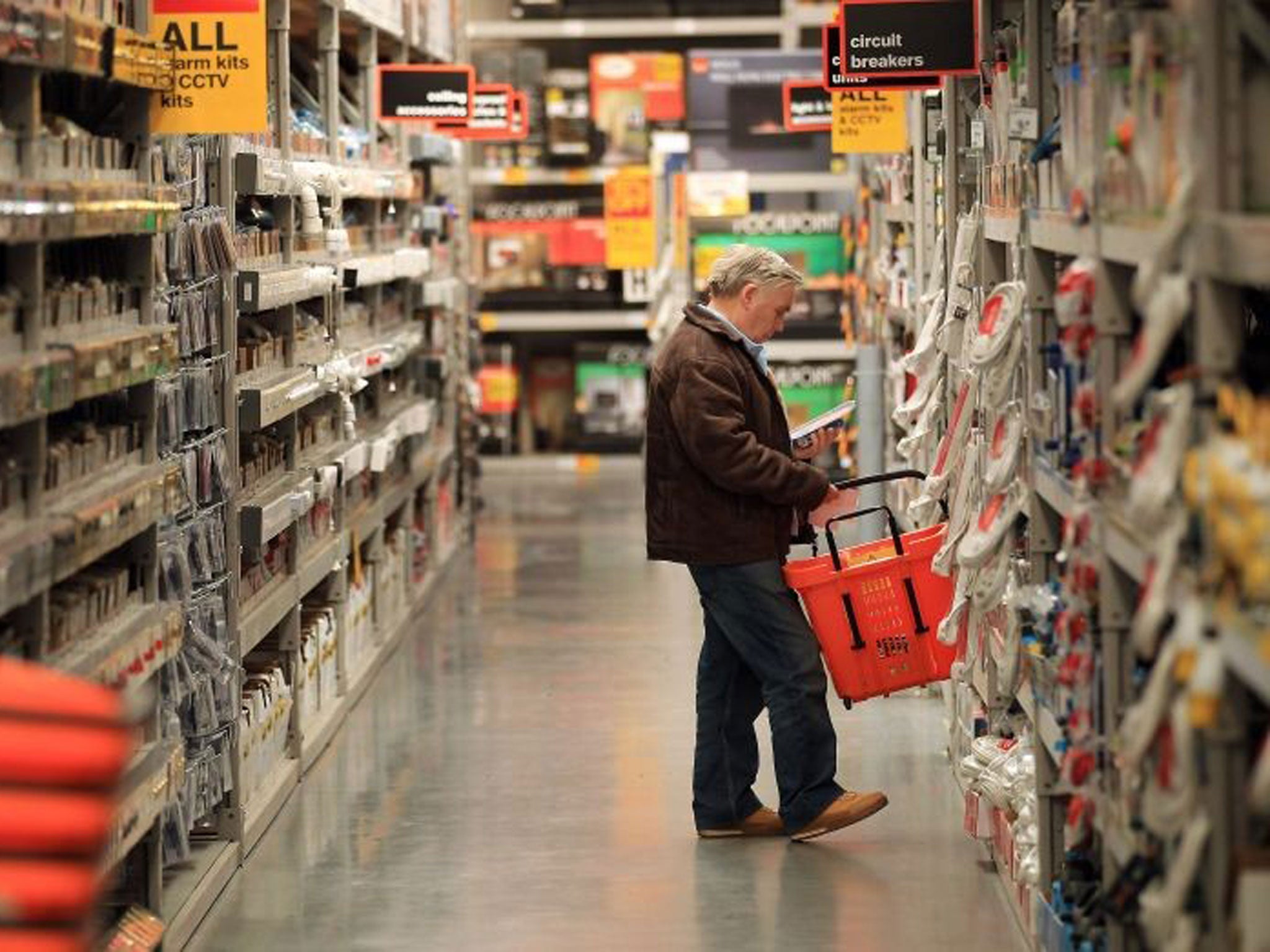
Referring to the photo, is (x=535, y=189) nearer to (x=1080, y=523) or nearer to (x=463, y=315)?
(x=463, y=315)

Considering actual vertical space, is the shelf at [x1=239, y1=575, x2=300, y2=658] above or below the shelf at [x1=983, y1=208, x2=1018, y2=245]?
below

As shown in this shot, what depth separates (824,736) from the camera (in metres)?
6.85

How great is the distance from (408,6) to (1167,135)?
811cm

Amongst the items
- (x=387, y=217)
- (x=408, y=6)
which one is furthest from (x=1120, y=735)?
(x=408, y=6)

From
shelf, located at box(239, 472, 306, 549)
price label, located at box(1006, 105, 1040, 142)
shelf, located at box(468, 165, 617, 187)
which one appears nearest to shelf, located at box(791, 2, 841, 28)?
shelf, located at box(468, 165, 617, 187)

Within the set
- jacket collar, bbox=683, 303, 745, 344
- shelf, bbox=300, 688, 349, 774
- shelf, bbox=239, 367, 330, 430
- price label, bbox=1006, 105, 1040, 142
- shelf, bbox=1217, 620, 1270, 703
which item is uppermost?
price label, bbox=1006, 105, 1040, 142

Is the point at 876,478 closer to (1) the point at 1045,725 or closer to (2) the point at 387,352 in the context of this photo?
(1) the point at 1045,725

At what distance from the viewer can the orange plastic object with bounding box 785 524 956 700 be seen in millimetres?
6695

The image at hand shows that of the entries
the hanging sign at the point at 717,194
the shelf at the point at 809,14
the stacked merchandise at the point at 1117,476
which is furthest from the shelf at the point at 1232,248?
the shelf at the point at 809,14

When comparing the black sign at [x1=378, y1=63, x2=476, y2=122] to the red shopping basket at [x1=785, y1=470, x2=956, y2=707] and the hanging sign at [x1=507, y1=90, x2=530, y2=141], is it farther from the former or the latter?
the red shopping basket at [x1=785, y1=470, x2=956, y2=707]

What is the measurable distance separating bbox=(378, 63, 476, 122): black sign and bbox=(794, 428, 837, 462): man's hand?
392 centimetres

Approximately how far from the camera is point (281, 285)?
7418 mm

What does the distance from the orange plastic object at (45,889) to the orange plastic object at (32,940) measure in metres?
0.01

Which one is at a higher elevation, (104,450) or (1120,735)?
(104,450)
